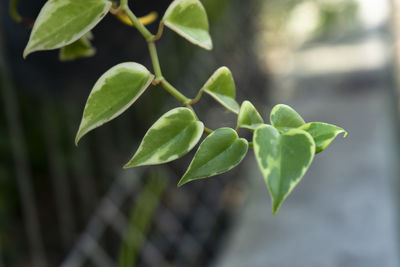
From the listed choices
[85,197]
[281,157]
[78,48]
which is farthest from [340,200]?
[281,157]

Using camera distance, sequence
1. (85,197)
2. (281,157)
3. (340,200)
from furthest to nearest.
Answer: (340,200), (85,197), (281,157)

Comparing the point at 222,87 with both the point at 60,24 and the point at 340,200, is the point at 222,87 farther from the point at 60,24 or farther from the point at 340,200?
the point at 340,200

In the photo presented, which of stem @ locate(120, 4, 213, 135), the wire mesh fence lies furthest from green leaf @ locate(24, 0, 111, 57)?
the wire mesh fence

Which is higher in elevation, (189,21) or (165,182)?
(189,21)

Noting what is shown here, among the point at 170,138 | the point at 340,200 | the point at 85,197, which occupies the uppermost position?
the point at 170,138

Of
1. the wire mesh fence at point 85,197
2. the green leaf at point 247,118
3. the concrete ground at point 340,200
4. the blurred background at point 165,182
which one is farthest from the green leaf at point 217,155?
the concrete ground at point 340,200

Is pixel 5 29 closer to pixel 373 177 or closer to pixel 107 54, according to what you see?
pixel 107 54
